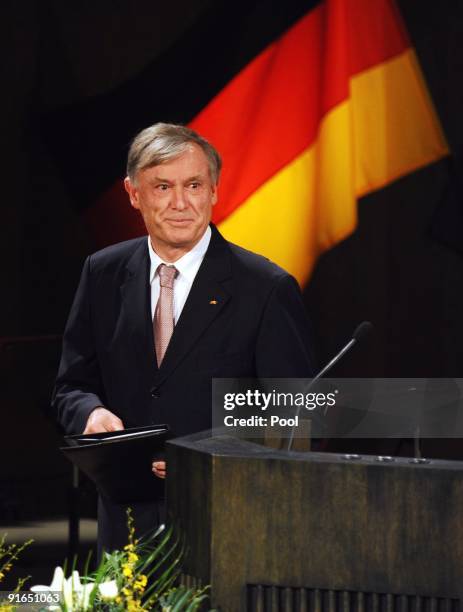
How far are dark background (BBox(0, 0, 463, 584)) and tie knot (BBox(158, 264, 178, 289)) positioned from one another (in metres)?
2.06

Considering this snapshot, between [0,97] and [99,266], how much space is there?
2.26m

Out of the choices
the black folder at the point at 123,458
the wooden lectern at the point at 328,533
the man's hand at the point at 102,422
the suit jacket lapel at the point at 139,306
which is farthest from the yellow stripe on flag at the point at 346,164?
the wooden lectern at the point at 328,533

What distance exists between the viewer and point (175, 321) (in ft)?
7.82

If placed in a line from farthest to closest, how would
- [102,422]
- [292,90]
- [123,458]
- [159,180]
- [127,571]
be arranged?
[292,90], [159,180], [102,422], [123,458], [127,571]

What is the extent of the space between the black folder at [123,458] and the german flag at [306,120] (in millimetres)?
2669

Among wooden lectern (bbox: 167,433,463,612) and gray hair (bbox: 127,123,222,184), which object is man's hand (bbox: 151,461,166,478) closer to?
wooden lectern (bbox: 167,433,463,612)

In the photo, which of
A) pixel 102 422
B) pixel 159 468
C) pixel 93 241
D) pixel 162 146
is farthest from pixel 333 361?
pixel 93 241

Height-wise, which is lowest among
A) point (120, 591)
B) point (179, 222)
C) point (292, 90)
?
point (120, 591)

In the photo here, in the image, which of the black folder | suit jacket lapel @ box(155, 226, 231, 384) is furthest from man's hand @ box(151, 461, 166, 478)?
suit jacket lapel @ box(155, 226, 231, 384)

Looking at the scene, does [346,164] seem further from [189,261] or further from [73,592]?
[73,592]

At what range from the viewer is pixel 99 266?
2496 mm

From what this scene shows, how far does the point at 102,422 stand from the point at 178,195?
1.48 feet

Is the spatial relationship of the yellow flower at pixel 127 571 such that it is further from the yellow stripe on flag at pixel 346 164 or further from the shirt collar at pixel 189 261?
the yellow stripe on flag at pixel 346 164

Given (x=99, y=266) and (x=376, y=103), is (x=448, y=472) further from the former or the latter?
(x=376, y=103)
